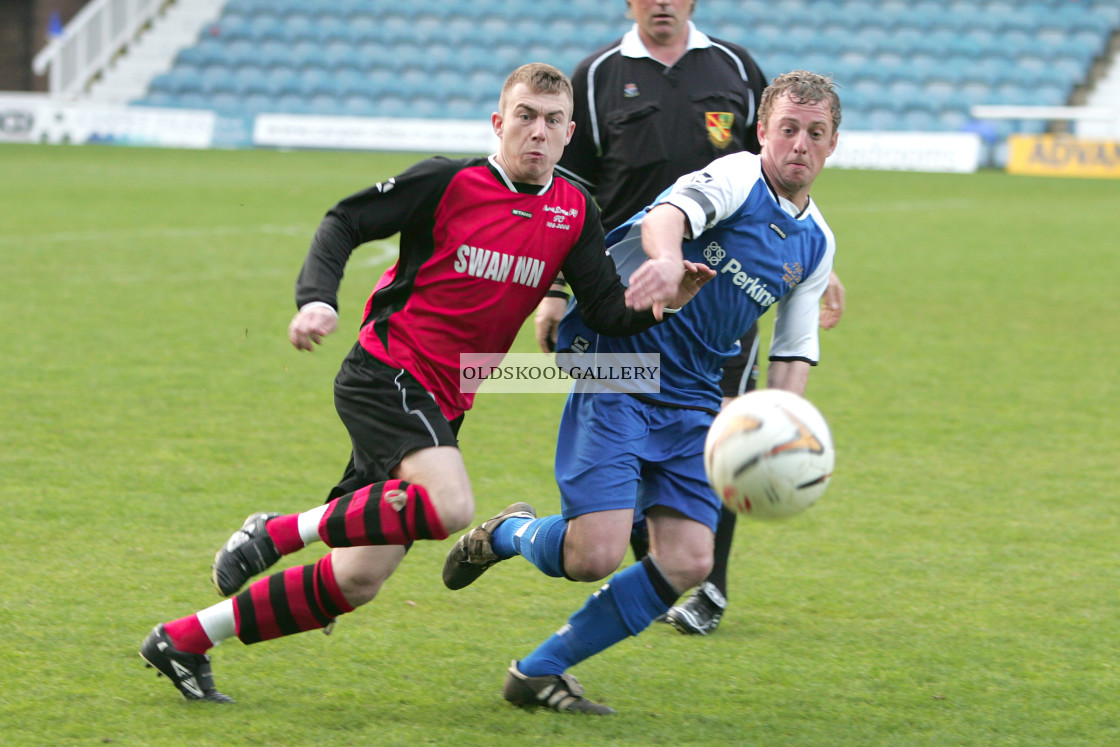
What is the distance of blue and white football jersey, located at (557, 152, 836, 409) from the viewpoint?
11.9 feet

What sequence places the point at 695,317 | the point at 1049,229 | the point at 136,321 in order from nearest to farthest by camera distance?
the point at 695,317 → the point at 136,321 → the point at 1049,229

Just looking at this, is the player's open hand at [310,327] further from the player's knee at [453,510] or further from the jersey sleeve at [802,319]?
the jersey sleeve at [802,319]

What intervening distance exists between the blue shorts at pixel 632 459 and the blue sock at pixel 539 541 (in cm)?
7

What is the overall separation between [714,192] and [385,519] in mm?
1258

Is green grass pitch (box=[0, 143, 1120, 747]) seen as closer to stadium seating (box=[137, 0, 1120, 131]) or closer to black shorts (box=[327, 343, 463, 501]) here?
black shorts (box=[327, 343, 463, 501])

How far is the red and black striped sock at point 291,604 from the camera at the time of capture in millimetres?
3420

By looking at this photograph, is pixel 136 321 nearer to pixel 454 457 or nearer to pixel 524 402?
pixel 524 402

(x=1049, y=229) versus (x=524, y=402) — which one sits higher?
(x=1049, y=229)

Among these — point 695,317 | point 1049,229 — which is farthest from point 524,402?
point 1049,229

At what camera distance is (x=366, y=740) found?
10.5ft

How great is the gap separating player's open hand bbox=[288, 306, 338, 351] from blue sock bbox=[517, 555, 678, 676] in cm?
104

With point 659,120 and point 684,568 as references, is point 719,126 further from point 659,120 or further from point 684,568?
point 684,568

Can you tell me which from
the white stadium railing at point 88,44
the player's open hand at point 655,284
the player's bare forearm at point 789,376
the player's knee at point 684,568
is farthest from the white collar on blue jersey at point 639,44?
the white stadium railing at point 88,44

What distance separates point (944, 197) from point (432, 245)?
59.2 ft
